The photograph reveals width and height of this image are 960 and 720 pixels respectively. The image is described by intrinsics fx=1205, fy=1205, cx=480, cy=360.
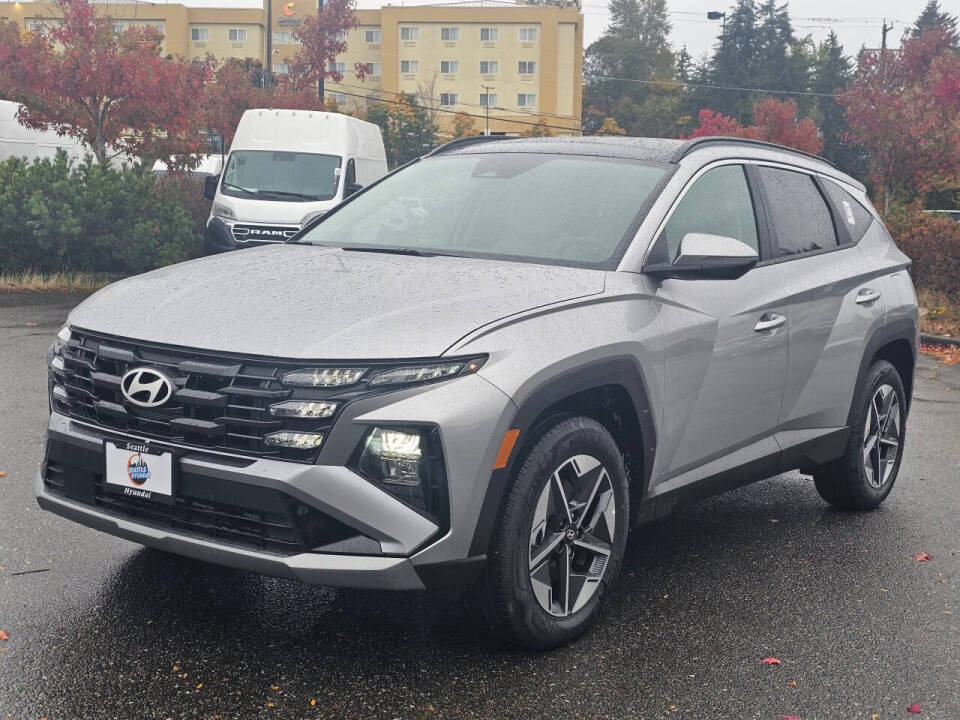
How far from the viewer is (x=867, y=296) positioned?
582 cm

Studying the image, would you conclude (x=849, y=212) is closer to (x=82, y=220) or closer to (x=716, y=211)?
(x=716, y=211)

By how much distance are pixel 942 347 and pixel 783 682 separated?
11.4 metres

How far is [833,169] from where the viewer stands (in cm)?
636

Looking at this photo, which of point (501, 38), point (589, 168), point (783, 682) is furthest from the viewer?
point (501, 38)

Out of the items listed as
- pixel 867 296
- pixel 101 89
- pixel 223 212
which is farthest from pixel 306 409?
pixel 101 89

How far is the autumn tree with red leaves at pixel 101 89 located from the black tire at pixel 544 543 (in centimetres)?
1719

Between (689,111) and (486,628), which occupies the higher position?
(689,111)

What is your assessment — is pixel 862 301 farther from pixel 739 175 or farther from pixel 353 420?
pixel 353 420

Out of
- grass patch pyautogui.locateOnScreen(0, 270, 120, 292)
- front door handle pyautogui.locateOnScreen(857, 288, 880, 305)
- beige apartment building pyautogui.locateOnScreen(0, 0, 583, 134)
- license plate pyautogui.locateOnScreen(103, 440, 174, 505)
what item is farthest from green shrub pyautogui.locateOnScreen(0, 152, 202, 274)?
beige apartment building pyautogui.locateOnScreen(0, 0, 583, 134)

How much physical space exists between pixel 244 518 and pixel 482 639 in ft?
3.34

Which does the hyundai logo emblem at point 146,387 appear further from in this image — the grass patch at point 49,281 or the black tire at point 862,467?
the grass patch at point 49,281

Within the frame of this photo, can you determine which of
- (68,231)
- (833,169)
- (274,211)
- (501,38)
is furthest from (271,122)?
(501,38)

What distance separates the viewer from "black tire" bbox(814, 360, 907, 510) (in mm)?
5895

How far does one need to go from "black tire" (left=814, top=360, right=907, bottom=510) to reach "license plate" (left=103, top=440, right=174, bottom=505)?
11.5ft
